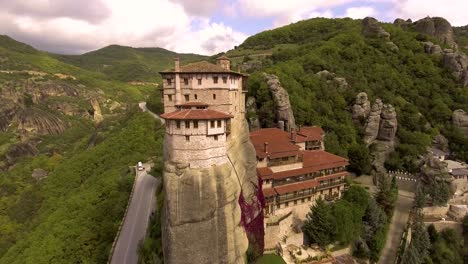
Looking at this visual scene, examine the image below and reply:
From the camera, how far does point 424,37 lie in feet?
327

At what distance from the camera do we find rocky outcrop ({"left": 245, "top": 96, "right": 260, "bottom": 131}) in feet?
191

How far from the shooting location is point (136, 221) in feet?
131

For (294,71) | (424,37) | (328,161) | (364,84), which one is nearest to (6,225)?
(328,161)

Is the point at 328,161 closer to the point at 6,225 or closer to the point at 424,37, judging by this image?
the point at 6,225

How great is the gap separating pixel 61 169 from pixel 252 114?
50.7m

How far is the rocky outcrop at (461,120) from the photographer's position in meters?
72.2

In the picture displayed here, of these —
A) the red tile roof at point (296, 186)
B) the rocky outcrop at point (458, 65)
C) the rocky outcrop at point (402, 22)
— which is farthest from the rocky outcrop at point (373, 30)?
the red tile roof at point (296, 186)

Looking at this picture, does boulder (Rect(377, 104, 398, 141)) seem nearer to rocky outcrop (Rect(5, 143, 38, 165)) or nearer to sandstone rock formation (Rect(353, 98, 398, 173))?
sandstone rock formation (Rect(353, 98, 398, 173))

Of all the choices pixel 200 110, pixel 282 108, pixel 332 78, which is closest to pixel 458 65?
pixel 332 78

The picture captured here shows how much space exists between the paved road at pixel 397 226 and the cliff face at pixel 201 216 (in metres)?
24.2

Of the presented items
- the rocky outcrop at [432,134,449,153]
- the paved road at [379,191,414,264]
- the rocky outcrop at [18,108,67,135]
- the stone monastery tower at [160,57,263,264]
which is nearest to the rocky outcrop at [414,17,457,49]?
the rocky outcrop at [432,134,449,153]

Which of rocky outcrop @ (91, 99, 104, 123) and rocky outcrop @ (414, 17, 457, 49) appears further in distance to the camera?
rocky outcrop @ (91, 99, 104, 123)

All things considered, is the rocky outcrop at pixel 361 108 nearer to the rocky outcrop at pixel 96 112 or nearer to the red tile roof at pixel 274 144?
the red tile roof at pixel 274 144

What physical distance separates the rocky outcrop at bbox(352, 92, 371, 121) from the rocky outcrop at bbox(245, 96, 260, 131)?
985 inches
